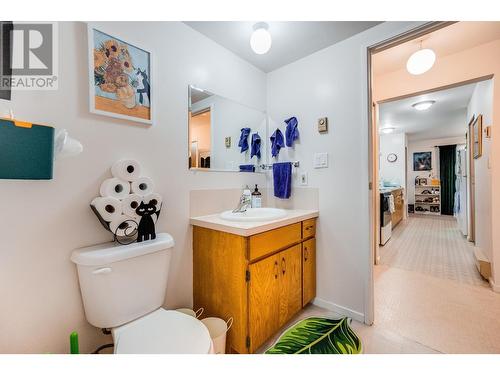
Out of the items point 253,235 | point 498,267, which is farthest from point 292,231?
point 498,267

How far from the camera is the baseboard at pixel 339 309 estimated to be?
5.39 feet

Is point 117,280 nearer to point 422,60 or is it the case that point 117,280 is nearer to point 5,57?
point 5,57

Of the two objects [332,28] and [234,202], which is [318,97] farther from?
[234,202]

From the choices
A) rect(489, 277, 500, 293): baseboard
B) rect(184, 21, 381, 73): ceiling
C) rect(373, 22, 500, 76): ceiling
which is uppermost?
rect(373, 22, 500, 76): ceiling

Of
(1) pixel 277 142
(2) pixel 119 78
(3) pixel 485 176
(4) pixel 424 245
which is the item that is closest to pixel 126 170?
(2) pixel 119 78

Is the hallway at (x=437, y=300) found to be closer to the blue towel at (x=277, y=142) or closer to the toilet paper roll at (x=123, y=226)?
the blue towel at (x=277, y=142)

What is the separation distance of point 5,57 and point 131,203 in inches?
31.8

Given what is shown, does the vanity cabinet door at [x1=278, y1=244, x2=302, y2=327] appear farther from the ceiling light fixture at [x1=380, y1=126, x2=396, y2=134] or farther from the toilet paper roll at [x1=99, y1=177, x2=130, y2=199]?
the ceiling light fixture at [x1=380, y1=126, x2=396, y2=134]

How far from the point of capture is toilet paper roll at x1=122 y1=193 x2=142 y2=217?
1177 mm

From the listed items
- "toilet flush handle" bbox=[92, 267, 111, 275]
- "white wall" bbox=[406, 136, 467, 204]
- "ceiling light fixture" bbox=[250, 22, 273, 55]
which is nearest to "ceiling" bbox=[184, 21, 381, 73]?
"ceiling light fixture" bbox=[250, 22, 273, 55]

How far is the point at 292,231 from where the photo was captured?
158cm

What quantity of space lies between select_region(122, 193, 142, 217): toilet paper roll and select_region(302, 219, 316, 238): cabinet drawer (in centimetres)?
115

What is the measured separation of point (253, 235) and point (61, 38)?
4.47ft
